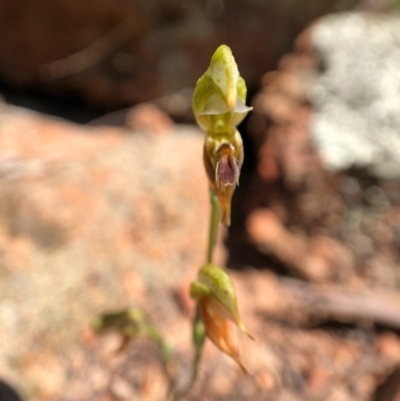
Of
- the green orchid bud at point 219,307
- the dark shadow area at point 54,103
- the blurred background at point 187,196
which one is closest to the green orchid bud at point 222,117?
the green orchid bud at point 219,307

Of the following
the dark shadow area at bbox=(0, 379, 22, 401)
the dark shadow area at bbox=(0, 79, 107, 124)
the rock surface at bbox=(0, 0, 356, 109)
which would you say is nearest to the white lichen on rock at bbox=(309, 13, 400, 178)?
the rock surface at bbox=(0, 0, 356, 109)

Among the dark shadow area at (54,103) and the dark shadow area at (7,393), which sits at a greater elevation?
the dark shadow area at (54,103)

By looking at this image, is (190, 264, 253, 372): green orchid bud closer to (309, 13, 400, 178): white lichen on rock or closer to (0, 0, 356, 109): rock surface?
(309, 13, 400, 178): white lichen on rock

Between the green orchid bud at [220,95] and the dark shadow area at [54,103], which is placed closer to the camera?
the green orchid bud at [220,95]

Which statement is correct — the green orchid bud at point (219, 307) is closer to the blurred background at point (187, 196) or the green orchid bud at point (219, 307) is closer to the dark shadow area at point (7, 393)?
the blurred background at point (187, 196)

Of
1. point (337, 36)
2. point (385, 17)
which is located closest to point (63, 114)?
point (337, 36)

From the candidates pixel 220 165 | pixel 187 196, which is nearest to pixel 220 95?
pixel 220 165

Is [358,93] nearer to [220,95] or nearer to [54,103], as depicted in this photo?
[220,95]
